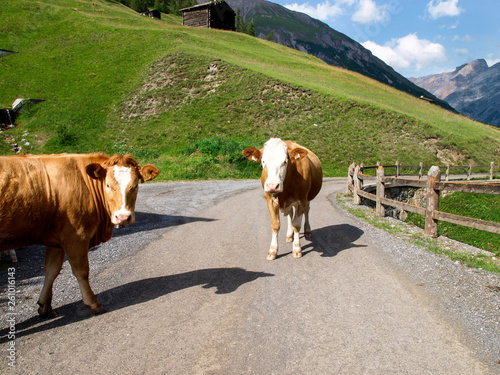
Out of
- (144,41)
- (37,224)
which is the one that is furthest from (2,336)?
(144,41)

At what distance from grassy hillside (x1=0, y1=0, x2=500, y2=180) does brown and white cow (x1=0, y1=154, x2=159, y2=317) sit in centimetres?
1850

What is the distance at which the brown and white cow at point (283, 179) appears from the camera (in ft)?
20.5

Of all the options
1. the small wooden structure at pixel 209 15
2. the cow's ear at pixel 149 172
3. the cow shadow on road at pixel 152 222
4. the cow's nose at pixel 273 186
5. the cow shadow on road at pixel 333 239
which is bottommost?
the cow shadow on road at pixel 152 222

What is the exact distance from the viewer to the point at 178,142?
2997 cm

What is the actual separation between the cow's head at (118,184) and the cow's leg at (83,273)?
22.6 inches

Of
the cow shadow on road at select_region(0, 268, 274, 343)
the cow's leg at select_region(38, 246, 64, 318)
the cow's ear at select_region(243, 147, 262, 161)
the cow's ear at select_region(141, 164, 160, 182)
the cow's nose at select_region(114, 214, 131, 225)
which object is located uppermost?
the cow's ear at select_region(243, 147, 262, 161)

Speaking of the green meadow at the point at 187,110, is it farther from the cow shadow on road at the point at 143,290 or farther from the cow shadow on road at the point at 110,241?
the cow shadow on road at the point at 143,290

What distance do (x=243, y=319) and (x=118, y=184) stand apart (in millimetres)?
2384

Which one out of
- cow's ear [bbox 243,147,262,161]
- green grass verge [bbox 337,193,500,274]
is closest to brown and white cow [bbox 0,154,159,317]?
cow's ear [bbox 243,147,262,161]

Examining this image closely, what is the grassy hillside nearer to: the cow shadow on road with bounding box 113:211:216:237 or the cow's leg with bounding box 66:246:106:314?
the cow shadow on road with bounding box 113:211:216:237

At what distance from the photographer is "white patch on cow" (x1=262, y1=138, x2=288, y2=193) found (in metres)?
6.02

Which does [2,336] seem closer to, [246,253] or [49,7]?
[246,253]

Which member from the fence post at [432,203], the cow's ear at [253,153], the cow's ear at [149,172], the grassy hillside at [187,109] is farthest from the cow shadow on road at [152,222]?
the grassy hillside at [187,109]

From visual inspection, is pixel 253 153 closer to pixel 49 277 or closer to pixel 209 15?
pixel 49 277
